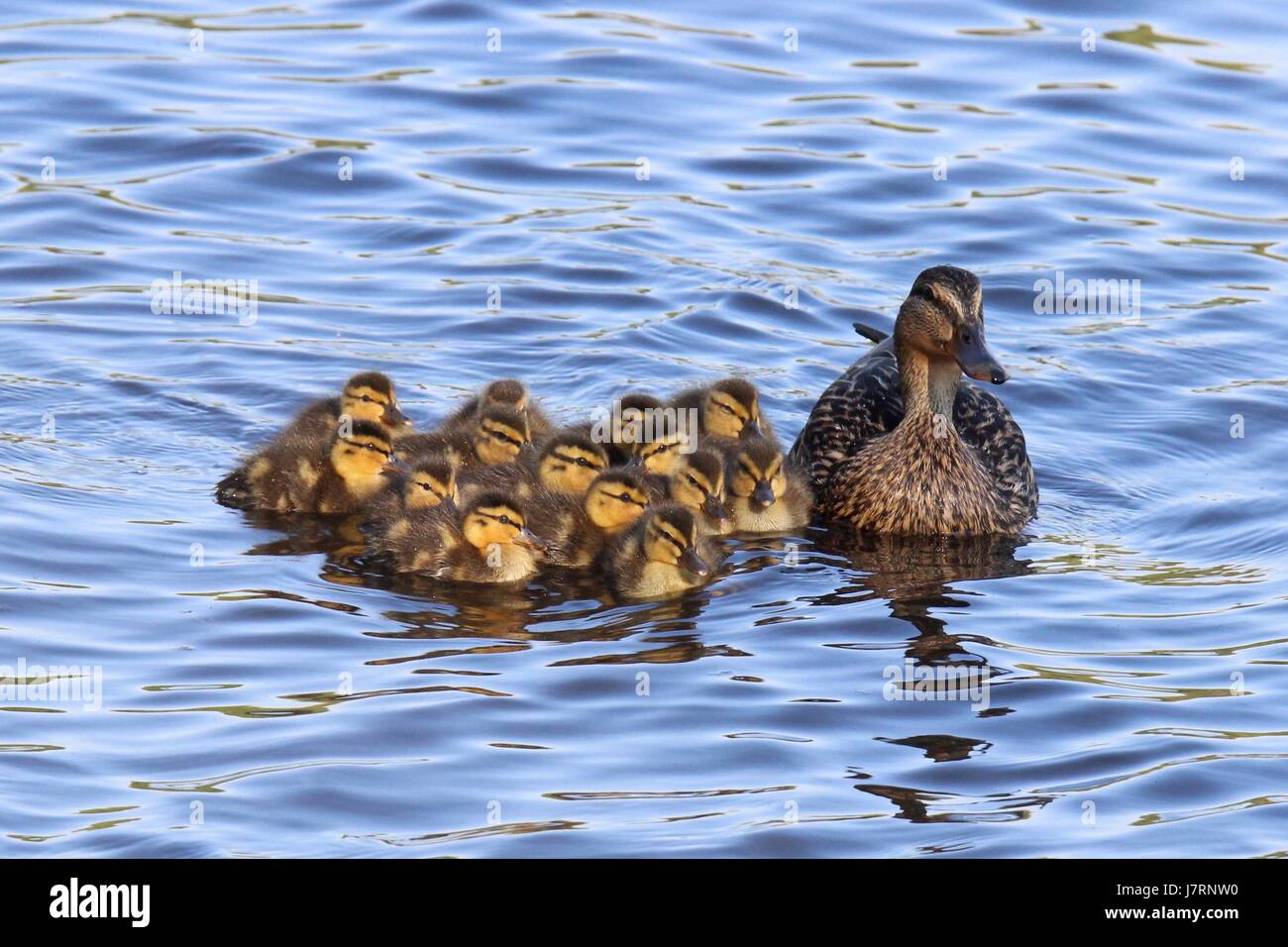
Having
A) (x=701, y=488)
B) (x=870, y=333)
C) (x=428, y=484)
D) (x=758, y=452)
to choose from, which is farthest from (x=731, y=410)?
(x=428, y=484)

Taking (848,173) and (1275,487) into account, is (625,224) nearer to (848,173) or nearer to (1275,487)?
(848,173)

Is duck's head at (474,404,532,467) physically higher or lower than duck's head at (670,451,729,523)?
higher

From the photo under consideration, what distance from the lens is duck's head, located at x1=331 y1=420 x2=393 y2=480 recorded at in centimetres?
809

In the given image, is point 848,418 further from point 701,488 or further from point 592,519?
point 592,519

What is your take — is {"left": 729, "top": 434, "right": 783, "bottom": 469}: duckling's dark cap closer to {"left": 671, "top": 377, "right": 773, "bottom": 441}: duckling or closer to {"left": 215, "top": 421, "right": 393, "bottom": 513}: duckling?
{"left": 671, "top": 377, "right": 773, "bottom": 441}: duckling

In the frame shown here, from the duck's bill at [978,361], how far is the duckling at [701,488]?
1001mm

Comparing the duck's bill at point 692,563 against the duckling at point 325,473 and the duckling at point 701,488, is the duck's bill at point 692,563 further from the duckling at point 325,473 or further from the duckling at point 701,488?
the duckling at point 325,473

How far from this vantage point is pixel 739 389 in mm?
8578

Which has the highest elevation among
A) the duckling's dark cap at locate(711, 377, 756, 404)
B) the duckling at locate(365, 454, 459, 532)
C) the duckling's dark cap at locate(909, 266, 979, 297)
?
the duckling's dark cap at locate(909, 266, 979, 297)

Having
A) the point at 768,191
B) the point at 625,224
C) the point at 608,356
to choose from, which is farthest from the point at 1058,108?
the point at 608,356

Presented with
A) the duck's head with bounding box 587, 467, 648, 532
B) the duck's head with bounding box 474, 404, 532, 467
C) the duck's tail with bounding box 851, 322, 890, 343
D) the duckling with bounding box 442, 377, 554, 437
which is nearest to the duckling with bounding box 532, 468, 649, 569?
the duck's head with bounding box 587, 467, 648, 532

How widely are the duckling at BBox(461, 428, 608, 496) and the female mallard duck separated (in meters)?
1.07

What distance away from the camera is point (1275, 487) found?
351 inches

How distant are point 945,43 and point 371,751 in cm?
1024
